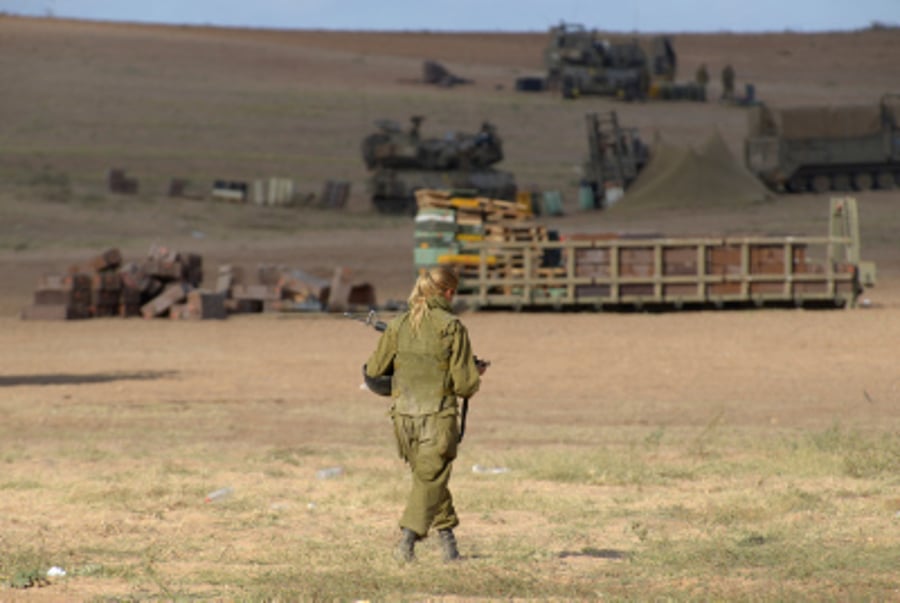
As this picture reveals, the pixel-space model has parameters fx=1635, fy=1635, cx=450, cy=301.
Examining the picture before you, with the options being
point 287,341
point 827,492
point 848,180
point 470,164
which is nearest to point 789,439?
point 827,492

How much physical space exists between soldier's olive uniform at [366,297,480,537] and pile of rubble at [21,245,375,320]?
15.8 m

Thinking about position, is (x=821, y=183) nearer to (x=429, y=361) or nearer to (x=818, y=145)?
(x=818, y=145)

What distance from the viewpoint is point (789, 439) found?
12.0m

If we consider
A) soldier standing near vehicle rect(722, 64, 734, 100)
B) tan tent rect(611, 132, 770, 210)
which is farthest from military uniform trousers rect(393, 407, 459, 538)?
soldier standing near vehicle rect(722, 64, 734, 100)

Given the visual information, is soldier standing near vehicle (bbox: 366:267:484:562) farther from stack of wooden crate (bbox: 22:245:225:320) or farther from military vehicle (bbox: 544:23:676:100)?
military vehicle (bbox: 544:23:676:100)

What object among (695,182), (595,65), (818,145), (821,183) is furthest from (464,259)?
(595,65)

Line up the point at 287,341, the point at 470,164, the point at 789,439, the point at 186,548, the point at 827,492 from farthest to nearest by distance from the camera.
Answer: the point at 470,164, the point at 287,341, the point at 789,439, the point at 827,492, the point at 186,548

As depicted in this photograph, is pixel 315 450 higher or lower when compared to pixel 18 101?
lower

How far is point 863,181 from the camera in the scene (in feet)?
149

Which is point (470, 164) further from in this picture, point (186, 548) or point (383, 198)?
point (186, 548)

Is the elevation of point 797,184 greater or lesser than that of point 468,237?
greater

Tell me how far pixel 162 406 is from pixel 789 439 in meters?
5.73

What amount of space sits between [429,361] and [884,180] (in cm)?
4031

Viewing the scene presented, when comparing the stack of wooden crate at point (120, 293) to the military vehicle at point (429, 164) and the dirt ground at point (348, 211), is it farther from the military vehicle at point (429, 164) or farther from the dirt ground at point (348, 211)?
the military vehicle at point (429, 164)
